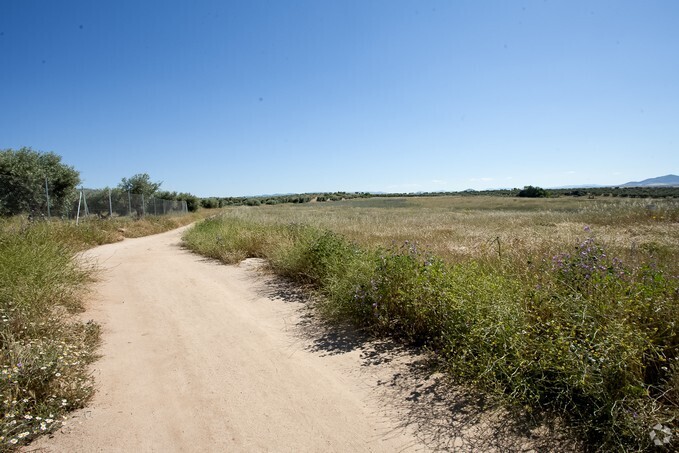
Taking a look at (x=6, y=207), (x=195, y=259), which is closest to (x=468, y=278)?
(x=195, y=259)

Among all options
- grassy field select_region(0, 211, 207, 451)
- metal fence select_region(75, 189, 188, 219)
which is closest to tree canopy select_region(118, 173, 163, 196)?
metal fence select_region(75, 189, 188, 219)

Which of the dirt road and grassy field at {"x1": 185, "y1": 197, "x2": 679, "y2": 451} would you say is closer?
grassy field at {"x1": 185, "y1": 197, "x2": 679, "y2": 451}

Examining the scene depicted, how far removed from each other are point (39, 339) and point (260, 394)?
7.71 ft

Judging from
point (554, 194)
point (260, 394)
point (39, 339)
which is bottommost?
point (260, 394)

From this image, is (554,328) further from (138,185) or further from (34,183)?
(138,185)

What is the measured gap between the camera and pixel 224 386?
335cm

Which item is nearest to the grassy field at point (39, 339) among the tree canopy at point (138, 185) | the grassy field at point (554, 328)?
the grassy field at point (554, 328)

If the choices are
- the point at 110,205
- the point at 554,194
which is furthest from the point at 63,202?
the point at 554,194

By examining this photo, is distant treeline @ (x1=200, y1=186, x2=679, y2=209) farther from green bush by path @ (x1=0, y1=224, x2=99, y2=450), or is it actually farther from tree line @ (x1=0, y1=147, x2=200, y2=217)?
green bush by path @ (x1=0, y1=224, x2=99, y2=450)

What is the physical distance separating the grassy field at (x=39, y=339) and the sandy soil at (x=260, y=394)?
0.59 feet

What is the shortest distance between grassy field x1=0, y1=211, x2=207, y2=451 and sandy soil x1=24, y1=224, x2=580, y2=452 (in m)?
0.18

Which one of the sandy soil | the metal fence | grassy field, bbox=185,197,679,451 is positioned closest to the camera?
grassy field, bbox=185,197,679,451

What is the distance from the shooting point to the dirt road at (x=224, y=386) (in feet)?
8.55

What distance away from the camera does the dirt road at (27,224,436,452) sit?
2.61 meters
